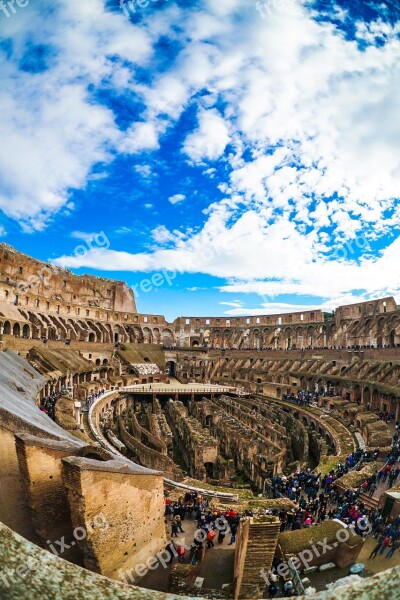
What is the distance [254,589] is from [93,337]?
56.1m

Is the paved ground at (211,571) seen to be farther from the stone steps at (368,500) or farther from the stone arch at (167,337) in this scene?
the stone arch at (167,337)

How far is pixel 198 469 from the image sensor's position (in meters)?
21.2

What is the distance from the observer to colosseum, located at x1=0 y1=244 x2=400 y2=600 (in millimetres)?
7914

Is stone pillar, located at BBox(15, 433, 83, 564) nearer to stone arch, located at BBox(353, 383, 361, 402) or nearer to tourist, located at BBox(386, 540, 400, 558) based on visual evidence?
tourist, located at BBox(386, 540, 400, 558)

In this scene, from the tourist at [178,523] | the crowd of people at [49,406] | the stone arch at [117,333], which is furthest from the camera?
the stone arch at [117,333]

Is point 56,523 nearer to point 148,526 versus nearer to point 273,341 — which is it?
point 148,526

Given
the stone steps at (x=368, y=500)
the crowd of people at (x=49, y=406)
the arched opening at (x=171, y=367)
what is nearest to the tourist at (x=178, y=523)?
the stone steps at (x=368, y=500)

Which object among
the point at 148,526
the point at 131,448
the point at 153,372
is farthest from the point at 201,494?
the point at 153,372

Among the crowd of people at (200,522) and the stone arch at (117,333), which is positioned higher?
the stone arch at (117,333)

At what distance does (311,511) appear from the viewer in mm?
13492

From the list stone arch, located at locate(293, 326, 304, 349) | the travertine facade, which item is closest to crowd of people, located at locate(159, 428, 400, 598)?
the travertine facade

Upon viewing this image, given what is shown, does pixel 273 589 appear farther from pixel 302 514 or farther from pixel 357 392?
pixel 357 392

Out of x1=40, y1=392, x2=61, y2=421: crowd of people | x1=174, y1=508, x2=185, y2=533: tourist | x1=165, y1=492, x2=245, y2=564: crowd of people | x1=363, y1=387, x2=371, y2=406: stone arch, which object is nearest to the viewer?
x1=165, y1=492, x2=245, y2=564: crowd of people

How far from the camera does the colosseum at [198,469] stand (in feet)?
26.0
